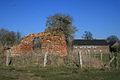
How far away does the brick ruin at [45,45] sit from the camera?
3244 cm

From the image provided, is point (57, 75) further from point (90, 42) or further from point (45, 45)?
point (90, 42)

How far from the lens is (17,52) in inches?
1270

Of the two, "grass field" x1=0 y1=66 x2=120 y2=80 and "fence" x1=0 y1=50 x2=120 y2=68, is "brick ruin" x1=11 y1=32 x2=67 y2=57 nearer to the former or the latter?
"fence" x1=0 y1=50 x2=120 y2=68

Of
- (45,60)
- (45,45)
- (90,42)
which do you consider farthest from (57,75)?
(90,42)

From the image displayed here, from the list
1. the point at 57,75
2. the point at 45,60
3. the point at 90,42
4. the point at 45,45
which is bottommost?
the point at 57,75

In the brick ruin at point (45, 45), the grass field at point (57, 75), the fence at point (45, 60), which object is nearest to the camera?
the grass field at point (57, 75)

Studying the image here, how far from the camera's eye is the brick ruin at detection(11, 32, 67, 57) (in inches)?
1277

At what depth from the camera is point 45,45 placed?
32844 mm

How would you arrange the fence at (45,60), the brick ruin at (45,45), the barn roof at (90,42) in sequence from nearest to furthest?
the fence at (45,60) < the brick ruin at (45,45) < the barn roof at (90,42)

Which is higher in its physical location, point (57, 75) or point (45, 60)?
point (45, 60)

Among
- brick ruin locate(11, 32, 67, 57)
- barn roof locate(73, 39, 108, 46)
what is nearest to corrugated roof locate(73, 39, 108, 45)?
barn roof locate(73, 39, 108, 46)

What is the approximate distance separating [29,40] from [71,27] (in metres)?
22.7

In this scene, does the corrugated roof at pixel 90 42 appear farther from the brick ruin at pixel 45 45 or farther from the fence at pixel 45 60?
the fence at pixel 45 60

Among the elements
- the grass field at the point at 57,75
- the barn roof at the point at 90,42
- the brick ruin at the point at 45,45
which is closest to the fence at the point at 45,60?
the brick ruin at the point at 45,45
